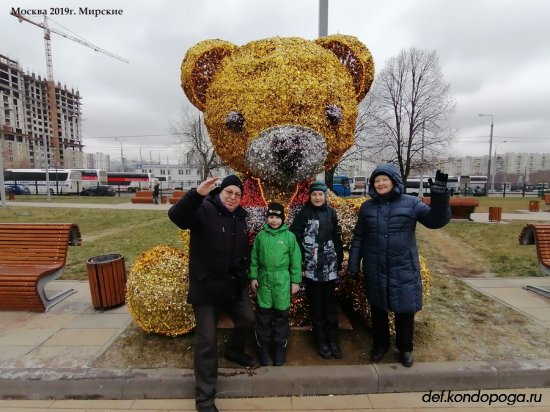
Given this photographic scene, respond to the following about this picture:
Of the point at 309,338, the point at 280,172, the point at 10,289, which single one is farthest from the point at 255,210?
the point at 10,289

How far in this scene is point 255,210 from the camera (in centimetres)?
312

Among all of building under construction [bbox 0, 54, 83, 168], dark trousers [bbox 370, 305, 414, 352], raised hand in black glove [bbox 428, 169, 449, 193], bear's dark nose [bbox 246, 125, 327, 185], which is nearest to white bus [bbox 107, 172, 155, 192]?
building under construction [bbox 0, 54, 83, 168]

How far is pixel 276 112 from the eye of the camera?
114 inches

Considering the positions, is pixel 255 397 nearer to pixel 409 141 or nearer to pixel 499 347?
pixel 499 347

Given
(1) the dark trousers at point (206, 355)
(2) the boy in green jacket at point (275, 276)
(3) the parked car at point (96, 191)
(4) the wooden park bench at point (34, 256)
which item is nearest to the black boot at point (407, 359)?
(2) the boy in green jacket at point (275, 276)

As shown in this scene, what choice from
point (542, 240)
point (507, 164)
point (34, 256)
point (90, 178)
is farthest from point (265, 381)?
point (507, 164)

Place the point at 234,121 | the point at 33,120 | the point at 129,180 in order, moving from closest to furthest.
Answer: the point at 234,121, the point at 129,180, the point at 33,120

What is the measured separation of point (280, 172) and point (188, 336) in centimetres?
175

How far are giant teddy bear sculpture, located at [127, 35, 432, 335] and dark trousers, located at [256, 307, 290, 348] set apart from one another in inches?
14.2

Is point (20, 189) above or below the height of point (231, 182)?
below

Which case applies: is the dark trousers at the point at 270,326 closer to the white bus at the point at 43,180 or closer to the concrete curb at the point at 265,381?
the concrete curb at the point at 265,381

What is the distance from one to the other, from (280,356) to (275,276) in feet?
2.25

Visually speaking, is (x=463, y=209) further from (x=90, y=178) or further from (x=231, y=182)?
(x=90, y=178)

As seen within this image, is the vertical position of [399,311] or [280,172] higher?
[280,172]
